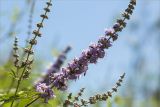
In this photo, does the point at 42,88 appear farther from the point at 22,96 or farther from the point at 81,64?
the point at 81,64

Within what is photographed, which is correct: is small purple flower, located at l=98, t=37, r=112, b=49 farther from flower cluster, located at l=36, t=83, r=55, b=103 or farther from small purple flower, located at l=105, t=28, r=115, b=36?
flower cluster, located at l=36, t=83, r=55, b=103

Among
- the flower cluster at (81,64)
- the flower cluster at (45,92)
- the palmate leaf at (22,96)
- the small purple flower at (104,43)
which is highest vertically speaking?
the small purple flower at (104,43)

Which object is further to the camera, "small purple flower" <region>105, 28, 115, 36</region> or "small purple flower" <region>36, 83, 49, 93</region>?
"small purple flower" <region>105, 28, 115, 36</region>

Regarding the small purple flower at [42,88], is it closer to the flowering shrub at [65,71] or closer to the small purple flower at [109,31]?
the flowering shrub at [65,71]

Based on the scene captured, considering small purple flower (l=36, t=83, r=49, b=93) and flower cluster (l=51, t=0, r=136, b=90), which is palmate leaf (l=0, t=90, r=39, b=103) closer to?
small purple flower (l=36, t=83, r=49, b=93)

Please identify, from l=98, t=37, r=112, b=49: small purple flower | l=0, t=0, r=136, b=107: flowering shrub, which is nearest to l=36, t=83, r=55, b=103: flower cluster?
l=0, t=0, r=136, b=107: flowering shrub

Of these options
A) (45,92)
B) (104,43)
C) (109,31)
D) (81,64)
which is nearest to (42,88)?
(45,92)

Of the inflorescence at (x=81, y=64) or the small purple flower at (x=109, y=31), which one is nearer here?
the inflorescence at (x=81, y=64)

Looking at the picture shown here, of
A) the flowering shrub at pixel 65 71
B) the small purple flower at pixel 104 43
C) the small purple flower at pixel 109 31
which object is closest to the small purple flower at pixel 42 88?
the flowering shrub at pixel 65 71

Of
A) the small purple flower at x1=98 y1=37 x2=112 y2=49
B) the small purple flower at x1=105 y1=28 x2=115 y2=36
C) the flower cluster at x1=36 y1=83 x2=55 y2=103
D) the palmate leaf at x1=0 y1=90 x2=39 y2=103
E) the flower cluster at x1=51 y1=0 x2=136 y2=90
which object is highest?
A: the small purple flower at x1=105 y1=28 x2=115 y2=36

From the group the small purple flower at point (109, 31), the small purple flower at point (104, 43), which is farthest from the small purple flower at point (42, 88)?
the small purple flower at point (109, 31)

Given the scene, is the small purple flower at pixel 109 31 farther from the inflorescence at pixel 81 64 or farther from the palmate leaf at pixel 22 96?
the palmate leaf at pixel 22 96

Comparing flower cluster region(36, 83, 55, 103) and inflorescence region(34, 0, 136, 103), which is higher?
inflorescence region(34, 0, 136, 103)

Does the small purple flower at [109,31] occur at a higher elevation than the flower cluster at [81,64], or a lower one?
higher
